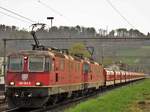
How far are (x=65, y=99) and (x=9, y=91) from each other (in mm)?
9306

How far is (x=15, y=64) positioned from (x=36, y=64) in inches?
46.5

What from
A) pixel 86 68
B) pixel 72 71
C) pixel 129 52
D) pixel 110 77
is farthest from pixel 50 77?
pixel 129 52

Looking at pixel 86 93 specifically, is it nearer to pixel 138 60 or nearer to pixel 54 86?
pixel 54 86

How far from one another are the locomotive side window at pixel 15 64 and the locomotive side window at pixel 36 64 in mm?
553

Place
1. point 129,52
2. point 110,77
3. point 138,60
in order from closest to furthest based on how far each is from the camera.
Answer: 1. point 110,77
2. point 129,52
3. point 138,60

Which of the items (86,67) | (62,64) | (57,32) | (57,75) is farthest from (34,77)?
(57,32)

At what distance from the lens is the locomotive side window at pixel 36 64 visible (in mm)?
25297

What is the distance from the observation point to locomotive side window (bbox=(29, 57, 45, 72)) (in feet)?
83.0

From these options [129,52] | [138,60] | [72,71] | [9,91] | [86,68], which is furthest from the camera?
[138,60]

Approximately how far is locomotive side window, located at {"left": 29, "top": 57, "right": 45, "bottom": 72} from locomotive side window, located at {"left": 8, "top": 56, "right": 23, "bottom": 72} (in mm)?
553

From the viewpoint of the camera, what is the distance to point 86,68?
3966cm

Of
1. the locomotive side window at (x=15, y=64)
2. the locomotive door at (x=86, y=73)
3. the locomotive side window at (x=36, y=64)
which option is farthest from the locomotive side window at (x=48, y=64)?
the locomotive door at (x=86, y=73)

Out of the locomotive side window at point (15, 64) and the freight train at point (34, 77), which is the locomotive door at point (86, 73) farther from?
the locomotive side window at point (15, 64)

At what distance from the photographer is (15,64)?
25.7 metres
